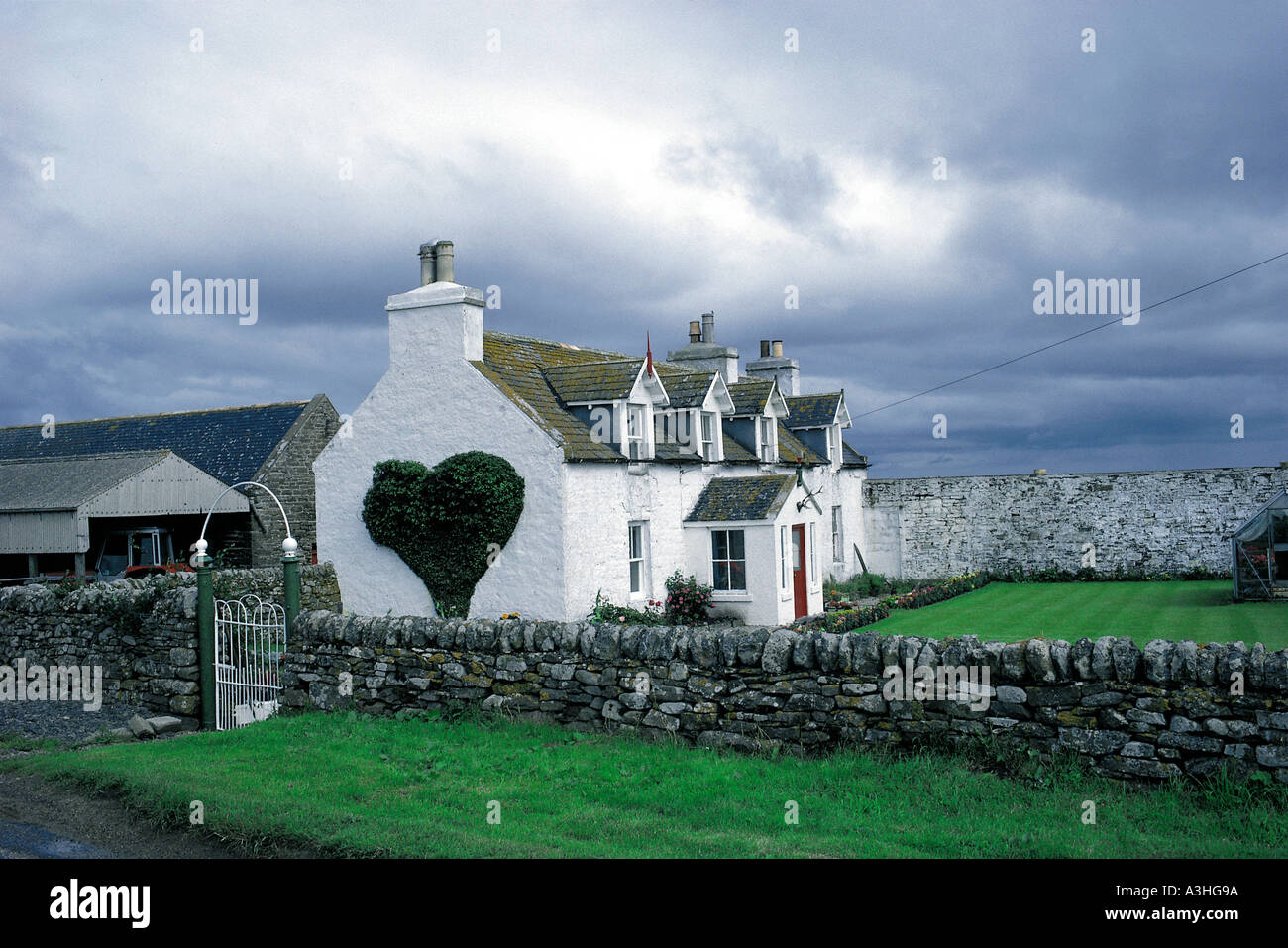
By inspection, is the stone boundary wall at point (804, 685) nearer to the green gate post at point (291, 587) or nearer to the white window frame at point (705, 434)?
the green gate post at point (291, 587)

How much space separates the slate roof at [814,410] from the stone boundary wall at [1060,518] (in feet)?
13.8

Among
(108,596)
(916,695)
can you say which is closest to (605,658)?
(916,695)

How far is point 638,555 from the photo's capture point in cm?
2166

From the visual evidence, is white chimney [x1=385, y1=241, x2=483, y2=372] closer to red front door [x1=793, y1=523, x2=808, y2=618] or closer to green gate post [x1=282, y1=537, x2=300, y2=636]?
green gate post [x1=282, y1=537, x2=300, y2=636]

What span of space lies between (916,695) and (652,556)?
13.3 meters

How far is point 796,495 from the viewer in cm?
2367

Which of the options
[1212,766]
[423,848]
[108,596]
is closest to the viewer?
[423,848]

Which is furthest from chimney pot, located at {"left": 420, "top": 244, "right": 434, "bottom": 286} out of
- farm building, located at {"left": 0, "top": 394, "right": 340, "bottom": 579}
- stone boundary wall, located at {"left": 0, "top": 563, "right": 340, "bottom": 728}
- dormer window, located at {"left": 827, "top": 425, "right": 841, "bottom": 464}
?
dormer window, located at {"left": 827, "top": 425, "right": 841, "bottom": 464}

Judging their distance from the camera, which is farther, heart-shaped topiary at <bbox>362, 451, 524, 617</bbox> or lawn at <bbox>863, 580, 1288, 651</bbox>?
heart-shaped topiary at <bbox>362, 451, 524, 617</bbox>

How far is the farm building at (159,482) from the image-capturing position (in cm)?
2566

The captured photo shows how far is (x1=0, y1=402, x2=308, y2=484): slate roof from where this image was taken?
33.2 m

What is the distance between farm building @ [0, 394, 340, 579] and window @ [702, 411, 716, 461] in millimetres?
15184
